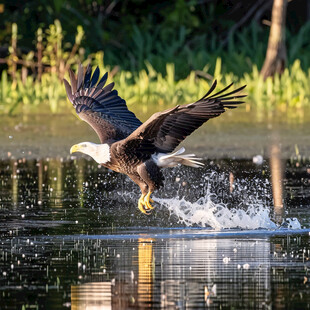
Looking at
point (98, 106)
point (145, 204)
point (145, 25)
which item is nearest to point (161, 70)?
point (145, 25)

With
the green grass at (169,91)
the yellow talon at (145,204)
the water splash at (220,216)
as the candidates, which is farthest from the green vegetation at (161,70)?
the yellow talon at (145,204)

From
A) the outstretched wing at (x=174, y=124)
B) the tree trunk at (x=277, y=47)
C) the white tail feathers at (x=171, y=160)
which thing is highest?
the tree trunk at (x=277, y=47)

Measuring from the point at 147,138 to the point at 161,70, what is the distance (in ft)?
36.9

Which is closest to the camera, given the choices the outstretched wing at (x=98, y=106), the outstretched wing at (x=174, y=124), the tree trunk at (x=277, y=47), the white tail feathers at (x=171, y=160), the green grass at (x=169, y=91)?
the outstretched wing at (x=174, y=124)

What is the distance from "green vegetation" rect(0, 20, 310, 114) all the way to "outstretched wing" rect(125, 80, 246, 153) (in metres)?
8.26

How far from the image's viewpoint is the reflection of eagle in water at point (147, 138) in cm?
866

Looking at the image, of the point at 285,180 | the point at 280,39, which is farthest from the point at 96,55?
the point at 285,180

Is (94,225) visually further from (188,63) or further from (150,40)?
(150,40)

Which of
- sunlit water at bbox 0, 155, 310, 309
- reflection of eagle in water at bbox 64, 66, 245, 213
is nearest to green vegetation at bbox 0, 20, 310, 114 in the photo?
sunlit water at bbox 0, 155, 310, 309

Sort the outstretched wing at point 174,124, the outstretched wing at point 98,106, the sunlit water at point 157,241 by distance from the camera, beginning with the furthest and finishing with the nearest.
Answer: the outstretched wing at point 98,106
the outstretched wing at point 174,124
the sunlit water at point 157,241

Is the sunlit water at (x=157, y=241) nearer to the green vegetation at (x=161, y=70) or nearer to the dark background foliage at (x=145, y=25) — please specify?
the green vegetation at (x=161, y=70)

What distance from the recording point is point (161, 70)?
20141mm

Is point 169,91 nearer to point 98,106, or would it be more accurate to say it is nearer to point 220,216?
point 98,106

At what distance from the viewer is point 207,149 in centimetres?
1420
